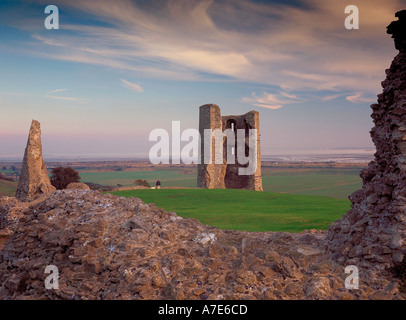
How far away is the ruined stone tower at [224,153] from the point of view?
1629 inches

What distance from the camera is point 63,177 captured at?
3753cm

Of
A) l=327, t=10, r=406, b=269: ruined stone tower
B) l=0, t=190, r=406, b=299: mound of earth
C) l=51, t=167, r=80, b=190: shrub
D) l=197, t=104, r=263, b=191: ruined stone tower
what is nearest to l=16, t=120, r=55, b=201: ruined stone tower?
l=51, t=167, r=80, b=190: shrub

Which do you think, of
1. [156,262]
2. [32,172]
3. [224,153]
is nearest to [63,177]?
[32,172]

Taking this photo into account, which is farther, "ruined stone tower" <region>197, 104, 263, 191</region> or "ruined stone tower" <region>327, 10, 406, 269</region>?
"ruined stone tower" <region>197, 104, 263, 191</region>

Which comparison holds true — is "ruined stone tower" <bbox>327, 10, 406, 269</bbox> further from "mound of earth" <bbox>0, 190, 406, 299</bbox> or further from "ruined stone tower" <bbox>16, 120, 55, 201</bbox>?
"ruined stone tower" <bbox>16, 120, 55, 201</bbox>

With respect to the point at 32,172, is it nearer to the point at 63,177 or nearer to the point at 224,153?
the point at 63,177

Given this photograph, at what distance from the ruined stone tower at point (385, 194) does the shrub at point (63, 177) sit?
34.6 meters

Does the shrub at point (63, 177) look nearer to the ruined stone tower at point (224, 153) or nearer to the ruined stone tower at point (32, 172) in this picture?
the ruined stone tower at point (32, 172)

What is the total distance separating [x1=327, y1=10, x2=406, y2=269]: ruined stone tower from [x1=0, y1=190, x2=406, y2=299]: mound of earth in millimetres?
394

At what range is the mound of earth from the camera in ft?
20.3

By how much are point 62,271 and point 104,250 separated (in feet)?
3.15

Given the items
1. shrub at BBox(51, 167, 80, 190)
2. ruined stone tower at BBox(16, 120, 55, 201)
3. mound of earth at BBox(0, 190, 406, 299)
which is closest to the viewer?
mound of earth at BBox(0, 190, 406, 299)

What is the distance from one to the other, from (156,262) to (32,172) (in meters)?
22.5
